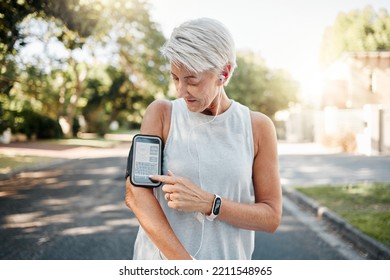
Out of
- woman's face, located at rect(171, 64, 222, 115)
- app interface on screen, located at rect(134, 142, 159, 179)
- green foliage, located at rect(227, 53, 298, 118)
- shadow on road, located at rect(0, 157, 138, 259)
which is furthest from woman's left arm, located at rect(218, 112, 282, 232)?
green foliage, located at rect(227, 53, 298, 118)

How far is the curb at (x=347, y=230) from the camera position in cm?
379

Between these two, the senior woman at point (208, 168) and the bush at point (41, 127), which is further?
the bush at point (41, 127)

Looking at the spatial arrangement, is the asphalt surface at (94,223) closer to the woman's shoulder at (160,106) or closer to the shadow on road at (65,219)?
the shadow on road at (65,219)

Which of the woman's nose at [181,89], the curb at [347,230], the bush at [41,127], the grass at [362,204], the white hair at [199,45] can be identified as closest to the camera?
the white hair at [199,45]

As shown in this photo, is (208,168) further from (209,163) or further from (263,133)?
(263,133)

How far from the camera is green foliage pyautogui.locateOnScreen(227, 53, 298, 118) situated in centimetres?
3581

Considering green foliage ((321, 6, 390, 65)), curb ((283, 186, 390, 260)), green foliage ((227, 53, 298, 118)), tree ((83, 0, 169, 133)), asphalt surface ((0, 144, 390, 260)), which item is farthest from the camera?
green foliage ((227, 53, 298, 118))

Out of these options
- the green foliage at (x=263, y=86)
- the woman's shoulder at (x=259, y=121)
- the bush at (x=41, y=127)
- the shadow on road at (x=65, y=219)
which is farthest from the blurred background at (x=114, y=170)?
the green foliage at (x=263, y=86)

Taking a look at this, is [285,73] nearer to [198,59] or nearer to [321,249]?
[321,249]

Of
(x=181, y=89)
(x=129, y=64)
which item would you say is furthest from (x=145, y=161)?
(x=129, y=64)

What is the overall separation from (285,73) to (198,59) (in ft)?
132

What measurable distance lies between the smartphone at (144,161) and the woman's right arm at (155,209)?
0.03 metres

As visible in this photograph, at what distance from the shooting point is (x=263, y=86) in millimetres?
37281

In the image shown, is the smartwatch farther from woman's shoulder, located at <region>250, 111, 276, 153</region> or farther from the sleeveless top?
woman's shoulder, located at <region>250, 111, 276, 153</region>
